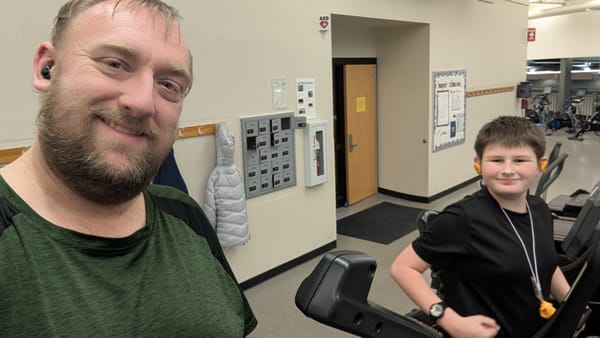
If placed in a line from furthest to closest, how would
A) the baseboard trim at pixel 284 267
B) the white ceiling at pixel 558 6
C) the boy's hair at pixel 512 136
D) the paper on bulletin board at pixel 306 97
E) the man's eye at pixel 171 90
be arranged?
the white ceiling at pixel 558 6, the paper on bulletin board at pixel 306 97, the baseboard trim at pixel 284 267, the boy's hair at pixel 512 136, the man's eye at pixel 171 90

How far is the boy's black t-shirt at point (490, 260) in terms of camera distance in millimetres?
1314

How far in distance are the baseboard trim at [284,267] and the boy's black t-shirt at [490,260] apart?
2404 mm

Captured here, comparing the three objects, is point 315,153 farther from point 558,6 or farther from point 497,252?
point 558,6

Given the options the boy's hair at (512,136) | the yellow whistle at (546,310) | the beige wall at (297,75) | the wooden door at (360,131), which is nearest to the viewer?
the yellow whistle at (546,310)

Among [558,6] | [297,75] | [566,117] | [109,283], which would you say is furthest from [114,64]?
[566,117]

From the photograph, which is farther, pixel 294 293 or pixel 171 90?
pixel 294 293

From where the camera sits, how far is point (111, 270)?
72 cm

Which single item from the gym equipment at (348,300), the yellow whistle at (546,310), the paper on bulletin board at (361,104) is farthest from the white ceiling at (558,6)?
the gym equipment at (348,300)

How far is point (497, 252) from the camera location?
4.30ft

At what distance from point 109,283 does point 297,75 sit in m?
3.25

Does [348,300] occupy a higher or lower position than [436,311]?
higher

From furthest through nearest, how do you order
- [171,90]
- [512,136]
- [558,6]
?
[558,6]
[512,136]
[171,90]

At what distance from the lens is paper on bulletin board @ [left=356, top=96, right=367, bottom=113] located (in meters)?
5.85

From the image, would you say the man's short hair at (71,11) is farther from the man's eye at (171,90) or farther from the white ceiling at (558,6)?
the white ceiling at (558,6)
